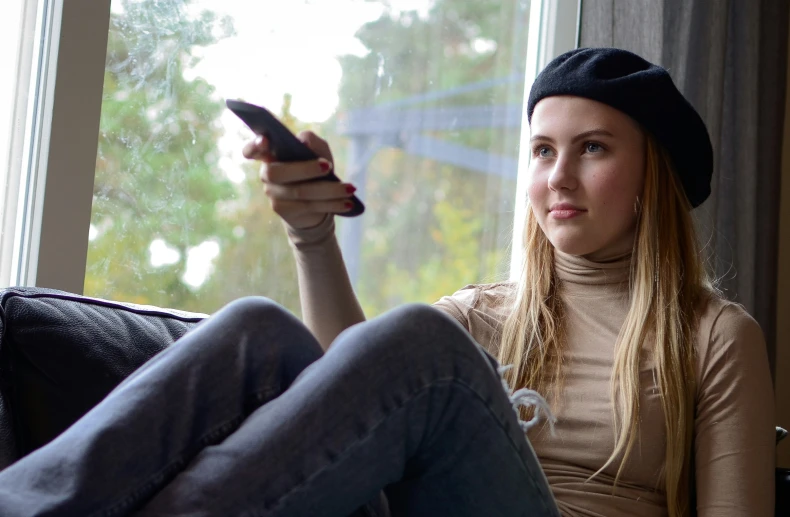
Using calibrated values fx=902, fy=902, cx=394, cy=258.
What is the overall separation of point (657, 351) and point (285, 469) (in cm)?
76

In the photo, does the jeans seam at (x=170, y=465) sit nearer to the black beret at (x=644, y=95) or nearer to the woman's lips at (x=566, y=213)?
the woman's lips at (x=566, y=213)

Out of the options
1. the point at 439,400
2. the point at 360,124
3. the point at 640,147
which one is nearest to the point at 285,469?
the point at 439,400

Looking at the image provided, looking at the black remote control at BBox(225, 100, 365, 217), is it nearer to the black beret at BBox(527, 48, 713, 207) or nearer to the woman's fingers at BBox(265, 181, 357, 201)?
the woman's fingers at BBox(265, 181, 357, 201)

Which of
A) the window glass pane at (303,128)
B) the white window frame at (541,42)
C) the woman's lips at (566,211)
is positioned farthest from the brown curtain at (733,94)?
the woman's lips at (566,211)

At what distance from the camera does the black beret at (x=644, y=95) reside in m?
1.52

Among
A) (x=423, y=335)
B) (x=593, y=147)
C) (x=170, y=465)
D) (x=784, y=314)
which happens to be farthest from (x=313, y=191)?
(x=784, y=314)

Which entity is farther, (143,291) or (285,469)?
(143,291)

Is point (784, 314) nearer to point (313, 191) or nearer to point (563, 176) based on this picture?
point (563, 176)

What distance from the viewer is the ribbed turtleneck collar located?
5.22ft

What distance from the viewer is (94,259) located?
1.73 metres

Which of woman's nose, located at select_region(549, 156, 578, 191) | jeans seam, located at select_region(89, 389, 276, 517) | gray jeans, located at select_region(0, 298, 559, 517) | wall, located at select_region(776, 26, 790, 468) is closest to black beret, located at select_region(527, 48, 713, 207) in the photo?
woman's nose, located at select_region(549, 156, 578, 191)

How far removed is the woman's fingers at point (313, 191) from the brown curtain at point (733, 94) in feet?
4.01

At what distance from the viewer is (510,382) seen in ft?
5.13

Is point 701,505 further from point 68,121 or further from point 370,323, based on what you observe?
point 68,121
